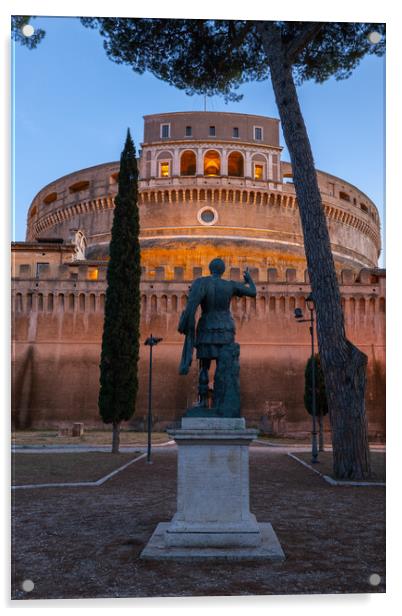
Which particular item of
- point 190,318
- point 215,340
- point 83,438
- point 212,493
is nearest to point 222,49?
point 190,318

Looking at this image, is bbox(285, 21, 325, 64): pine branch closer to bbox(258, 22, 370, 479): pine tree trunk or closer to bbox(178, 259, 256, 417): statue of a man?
bbox(258, 22, 370, 479): pine tree trunk

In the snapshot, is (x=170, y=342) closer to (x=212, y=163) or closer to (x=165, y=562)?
(x=212, y=163)

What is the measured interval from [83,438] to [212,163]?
2324 cm

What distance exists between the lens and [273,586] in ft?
13.1

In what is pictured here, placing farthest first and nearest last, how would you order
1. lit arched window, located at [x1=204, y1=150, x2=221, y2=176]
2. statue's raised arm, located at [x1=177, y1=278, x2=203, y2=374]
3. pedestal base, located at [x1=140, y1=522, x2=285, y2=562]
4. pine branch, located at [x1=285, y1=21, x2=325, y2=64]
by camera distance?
lit arched window, located at [x1=204, y1=150, x2=221, y2=176] → pine branch, located at [x1=285, y1=21, x2=325, y2=64] → statue's raised arm, located at [x1=177, y1=278, x2=203, y2=374] → pedestal base, located at [x1=140, y1=522, x2=285, y2=562]

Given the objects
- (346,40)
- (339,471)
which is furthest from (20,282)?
(346,40)

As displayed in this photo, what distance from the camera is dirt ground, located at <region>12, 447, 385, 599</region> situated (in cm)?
404

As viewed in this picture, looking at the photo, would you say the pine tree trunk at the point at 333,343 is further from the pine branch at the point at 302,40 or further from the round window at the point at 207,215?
the round window at the point at 207,215

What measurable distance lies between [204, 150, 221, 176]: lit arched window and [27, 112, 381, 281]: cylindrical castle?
0.07 metres

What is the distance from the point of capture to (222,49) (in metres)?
7.41

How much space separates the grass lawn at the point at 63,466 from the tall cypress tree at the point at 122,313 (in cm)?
134

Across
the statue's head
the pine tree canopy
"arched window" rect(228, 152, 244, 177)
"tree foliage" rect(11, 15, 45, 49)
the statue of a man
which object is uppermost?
"arched window" rect(228, 152, 244, 177)

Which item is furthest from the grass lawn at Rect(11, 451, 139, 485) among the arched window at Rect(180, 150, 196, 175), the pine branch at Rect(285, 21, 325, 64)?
the arched window at Rect(180, 150, 196, 175)

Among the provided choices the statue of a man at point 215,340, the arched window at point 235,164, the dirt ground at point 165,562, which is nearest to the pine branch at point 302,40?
the statue of a man at point 215,340
